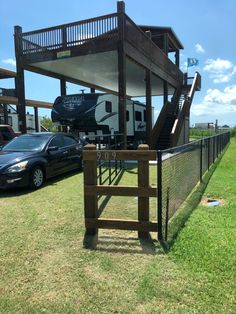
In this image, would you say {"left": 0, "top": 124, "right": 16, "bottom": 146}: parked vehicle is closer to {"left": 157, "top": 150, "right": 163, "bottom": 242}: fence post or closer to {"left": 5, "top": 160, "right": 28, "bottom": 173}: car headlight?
{"left": 5, "top": 160, "right": 28, "bottom": 173}: car headlight

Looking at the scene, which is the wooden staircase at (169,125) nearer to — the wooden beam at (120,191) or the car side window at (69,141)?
the car side window at (69,141)

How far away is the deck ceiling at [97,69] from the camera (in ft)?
52.0

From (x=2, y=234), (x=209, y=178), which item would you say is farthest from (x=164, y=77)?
(x=2, y=234)

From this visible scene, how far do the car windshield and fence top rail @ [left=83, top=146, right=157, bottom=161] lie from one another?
476 centimetres

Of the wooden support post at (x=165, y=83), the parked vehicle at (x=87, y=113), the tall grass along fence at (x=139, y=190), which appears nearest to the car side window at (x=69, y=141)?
the parked vehicle at (x=87, y=113)

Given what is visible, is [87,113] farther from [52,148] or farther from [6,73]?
[6,73]

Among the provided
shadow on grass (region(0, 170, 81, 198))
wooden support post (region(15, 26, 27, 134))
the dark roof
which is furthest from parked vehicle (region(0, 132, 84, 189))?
the dark roof

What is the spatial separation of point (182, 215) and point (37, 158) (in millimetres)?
4508

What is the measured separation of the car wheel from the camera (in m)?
8.33

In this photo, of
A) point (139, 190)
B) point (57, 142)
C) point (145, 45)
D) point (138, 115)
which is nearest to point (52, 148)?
point (57, 142)

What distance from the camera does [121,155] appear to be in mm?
4766

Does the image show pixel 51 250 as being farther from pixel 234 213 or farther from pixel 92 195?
pixel 234 213

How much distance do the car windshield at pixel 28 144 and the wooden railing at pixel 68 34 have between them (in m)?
6.21

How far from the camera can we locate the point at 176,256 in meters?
4.04
